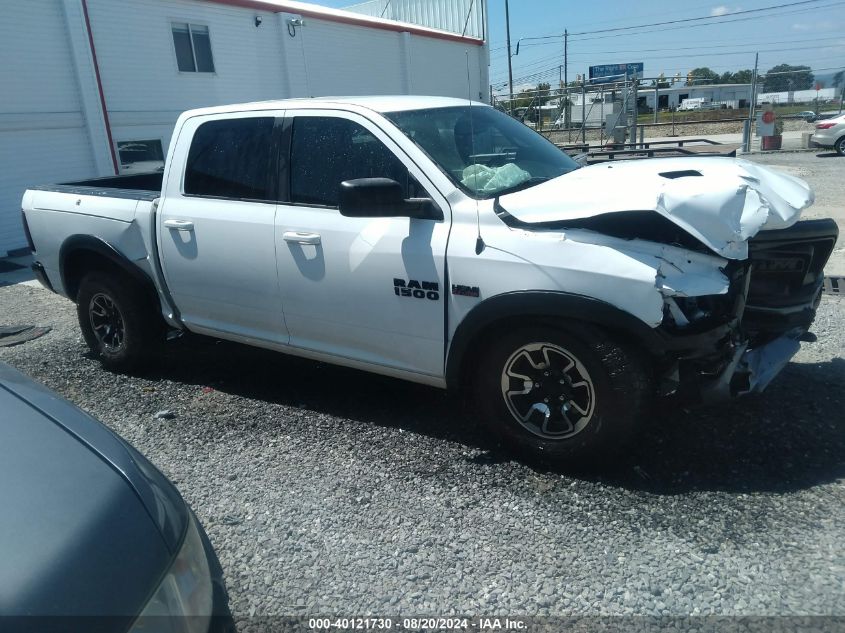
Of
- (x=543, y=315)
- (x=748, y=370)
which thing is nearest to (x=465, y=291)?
(x=543, y=315)

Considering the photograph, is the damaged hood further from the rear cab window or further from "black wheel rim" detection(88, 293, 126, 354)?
"black wheel rim" detection(88, 293, 126, 354)

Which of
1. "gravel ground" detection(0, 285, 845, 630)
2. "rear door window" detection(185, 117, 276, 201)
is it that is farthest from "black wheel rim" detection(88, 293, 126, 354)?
"rear door window" detection(185, 117, 276, 201)

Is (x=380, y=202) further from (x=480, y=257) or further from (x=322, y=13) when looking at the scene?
(x=322, y=13)

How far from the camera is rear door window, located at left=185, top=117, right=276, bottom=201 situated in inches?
167

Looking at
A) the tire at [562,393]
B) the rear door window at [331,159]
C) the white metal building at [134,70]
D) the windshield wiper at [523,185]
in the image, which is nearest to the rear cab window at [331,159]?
the rear door window at [331,159]

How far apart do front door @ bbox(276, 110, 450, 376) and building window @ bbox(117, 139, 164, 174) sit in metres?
11.7

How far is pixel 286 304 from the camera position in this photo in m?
4.08

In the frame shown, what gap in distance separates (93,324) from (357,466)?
287 centimetres

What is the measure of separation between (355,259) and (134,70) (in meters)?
13.3

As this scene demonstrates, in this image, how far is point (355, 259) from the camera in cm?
371

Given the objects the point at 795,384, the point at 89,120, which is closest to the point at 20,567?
the point at 795,384

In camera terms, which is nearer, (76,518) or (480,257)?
(76,518)

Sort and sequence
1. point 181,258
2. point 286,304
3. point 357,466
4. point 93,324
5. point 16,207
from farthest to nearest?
1. point 16,207
2. point 93,324
3. point 181,258
4. point 286,304
5. point 357,466

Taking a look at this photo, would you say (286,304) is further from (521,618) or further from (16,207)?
(16,207)
